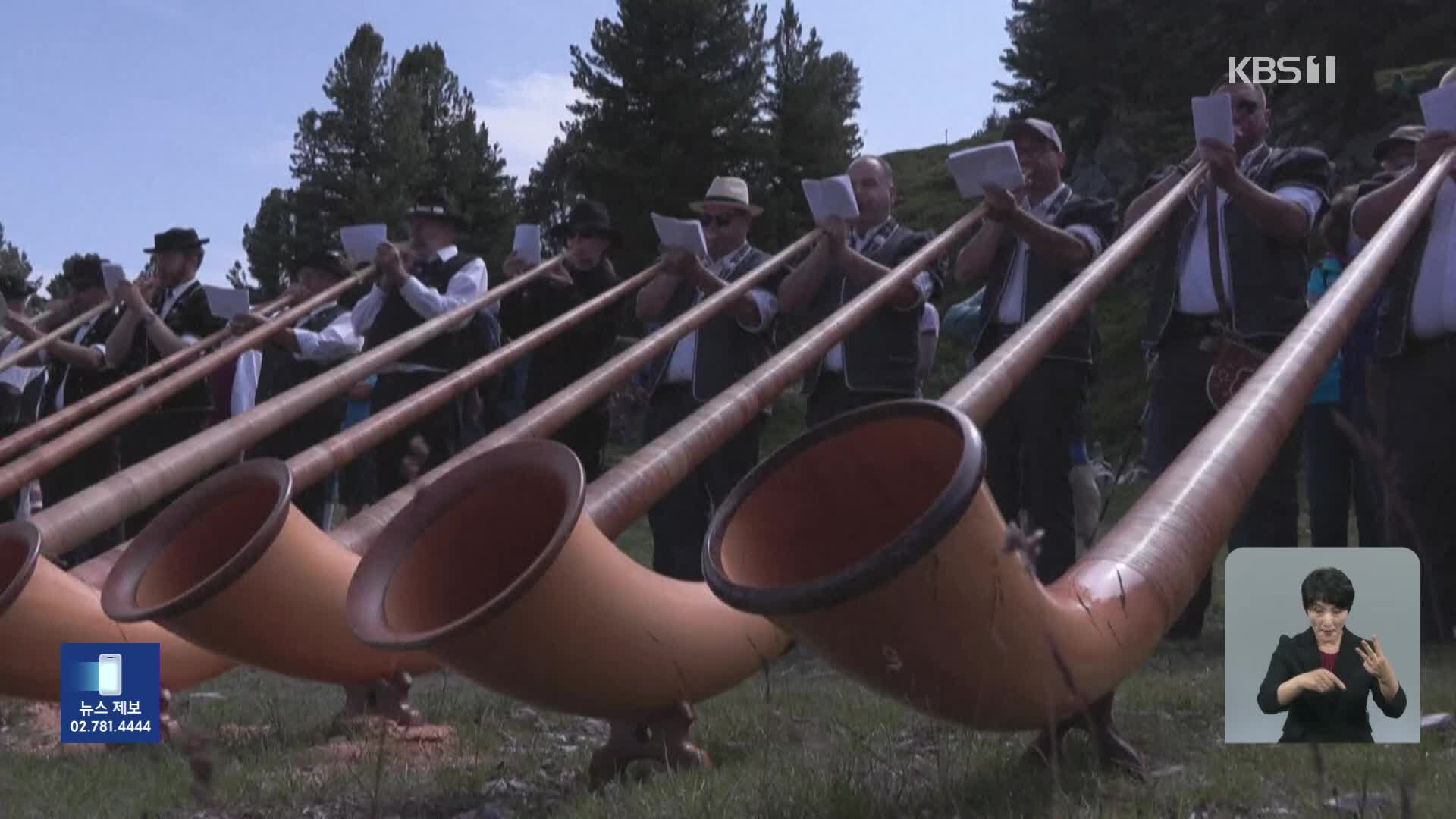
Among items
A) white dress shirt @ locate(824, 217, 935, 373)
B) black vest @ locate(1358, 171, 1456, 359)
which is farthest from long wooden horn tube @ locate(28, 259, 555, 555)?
black vest @ locate(1358, 171, 1456, 359)

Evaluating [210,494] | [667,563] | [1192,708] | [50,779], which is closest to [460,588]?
[210,494]

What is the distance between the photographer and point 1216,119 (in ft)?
15.5

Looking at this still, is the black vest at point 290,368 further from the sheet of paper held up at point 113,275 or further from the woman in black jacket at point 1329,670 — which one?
the woman in black jacket at point 1329,670

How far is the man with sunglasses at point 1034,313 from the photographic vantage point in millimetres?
5527

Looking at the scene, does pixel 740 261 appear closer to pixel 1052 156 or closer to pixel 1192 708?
pixel 1052 156

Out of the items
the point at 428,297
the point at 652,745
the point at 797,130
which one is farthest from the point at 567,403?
the point at 797,130

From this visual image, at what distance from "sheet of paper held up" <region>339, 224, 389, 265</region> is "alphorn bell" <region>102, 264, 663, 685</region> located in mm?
3179

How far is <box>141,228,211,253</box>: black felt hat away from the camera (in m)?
7.73

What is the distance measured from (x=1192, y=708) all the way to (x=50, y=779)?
2.63 meters

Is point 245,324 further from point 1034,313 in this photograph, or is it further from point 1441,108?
point 1441,108

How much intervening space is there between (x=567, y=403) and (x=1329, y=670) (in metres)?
2.56

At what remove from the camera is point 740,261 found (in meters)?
6.71

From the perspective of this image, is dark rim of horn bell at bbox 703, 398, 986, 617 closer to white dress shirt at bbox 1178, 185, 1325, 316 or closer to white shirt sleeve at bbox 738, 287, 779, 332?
white dress shirt at bbox 1178, 185, 1325, 316

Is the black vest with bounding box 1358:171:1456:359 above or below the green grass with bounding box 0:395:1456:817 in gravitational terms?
above
